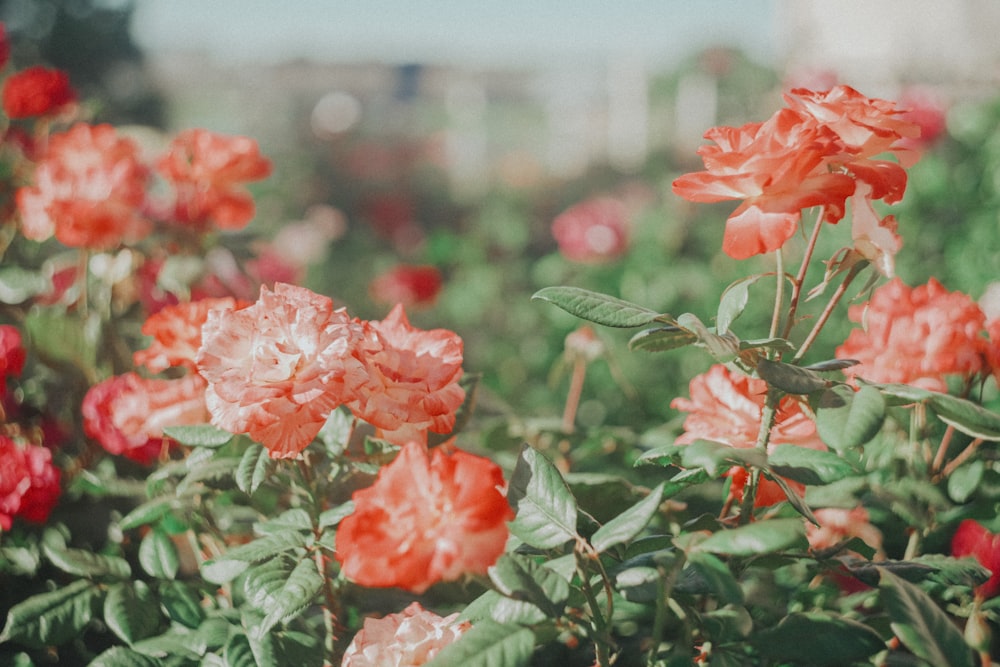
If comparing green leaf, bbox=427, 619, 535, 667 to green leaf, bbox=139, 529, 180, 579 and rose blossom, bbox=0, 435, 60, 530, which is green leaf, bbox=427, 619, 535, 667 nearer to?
green leaf, bbox=139, 529, 180, 579

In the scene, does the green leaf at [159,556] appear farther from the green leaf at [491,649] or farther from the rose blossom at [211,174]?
the rose blossom at [211,174]

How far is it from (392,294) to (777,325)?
196 cm

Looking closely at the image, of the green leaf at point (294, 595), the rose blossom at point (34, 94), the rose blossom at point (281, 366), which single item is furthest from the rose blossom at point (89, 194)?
the green leaf at point (294, 595)

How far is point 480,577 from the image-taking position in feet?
1.81

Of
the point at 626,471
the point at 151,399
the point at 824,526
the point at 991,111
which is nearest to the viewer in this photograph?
the point at 151,399

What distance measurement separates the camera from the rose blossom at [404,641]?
2.08ft

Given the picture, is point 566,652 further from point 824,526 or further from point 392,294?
point 392,294

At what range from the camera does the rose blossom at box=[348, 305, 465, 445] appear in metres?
0.63

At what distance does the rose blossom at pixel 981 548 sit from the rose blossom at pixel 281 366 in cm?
65

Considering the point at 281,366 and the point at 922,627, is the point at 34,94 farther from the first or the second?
the point at 922,627

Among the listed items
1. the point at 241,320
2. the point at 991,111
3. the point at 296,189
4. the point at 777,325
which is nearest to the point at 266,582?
the point at 241,320

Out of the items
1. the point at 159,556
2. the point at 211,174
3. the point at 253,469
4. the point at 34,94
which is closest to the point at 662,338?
the point at 253,469

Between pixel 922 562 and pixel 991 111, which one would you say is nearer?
pixel 922 562

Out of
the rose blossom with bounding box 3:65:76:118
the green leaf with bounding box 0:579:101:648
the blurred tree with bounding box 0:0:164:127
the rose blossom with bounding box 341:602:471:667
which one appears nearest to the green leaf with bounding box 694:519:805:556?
the rose blossom with bounding box 341:602:471:667
